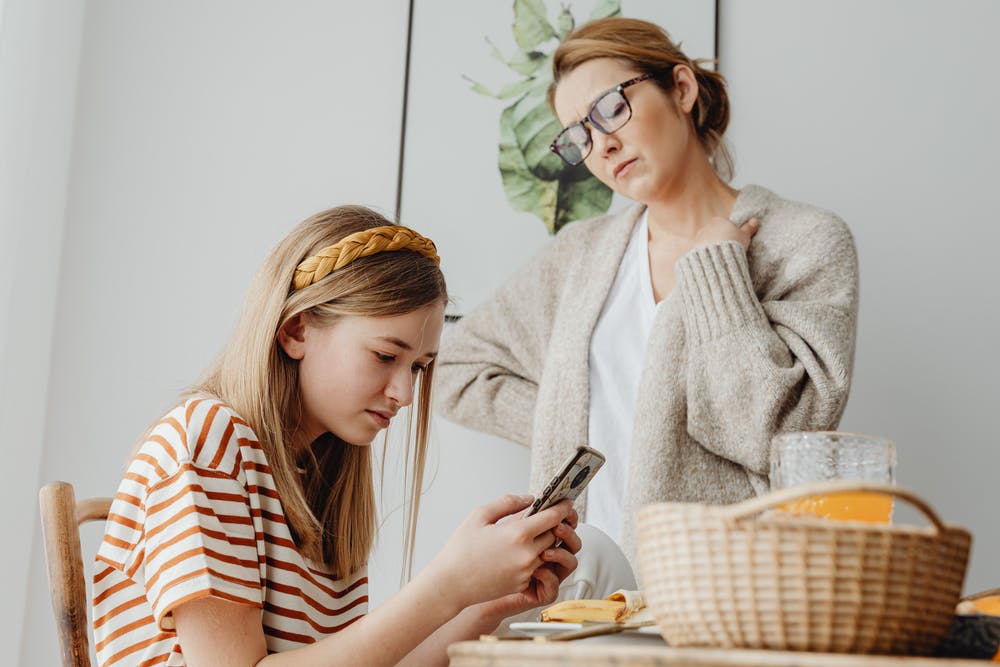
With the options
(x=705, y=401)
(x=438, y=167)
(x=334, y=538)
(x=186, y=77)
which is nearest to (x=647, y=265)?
(x=705, y=401)

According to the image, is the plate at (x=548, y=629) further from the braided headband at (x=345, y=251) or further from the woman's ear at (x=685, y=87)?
the woman's ear at (x=685, y=87)

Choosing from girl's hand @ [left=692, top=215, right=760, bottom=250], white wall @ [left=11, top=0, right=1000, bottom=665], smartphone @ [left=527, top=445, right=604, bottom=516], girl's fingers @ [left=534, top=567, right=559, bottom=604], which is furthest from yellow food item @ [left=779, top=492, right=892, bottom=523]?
white wall @ [left=11, top=0, right=1000, bottom=665]

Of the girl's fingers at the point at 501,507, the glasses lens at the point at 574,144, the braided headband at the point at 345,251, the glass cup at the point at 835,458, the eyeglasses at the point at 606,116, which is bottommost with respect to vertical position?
the girl's fingers at the point at 501,507

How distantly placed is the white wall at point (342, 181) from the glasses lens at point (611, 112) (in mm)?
417

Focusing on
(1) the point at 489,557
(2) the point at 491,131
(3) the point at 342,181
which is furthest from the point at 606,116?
(1) the point at 489,557

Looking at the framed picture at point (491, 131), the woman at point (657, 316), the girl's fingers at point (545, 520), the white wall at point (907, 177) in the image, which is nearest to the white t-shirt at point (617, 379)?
the woman at point (657, 316)

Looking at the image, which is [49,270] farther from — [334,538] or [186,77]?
[334,538]

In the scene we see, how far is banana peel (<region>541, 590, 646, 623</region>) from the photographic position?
0.72 meters

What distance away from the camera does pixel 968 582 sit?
1.76m

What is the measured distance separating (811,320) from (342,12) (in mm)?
1092

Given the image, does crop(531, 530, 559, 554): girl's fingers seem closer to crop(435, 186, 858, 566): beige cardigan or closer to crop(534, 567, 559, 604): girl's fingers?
crop(534, 567, 559, 604): girl's fingers

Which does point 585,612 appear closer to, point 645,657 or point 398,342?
point 645,657

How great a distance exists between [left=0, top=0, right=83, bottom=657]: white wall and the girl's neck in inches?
38.8

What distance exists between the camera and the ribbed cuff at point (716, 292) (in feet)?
4.63
